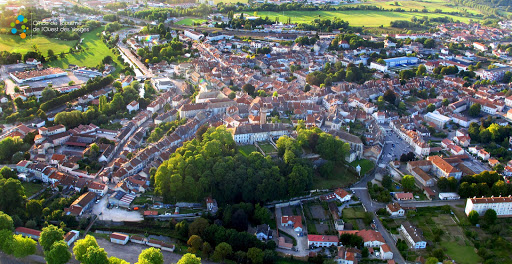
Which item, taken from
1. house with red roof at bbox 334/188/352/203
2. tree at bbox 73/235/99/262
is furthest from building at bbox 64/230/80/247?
house with red roof at bbox 334/188/352/203

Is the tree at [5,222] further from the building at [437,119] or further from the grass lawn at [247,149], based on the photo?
the building at [437,119]

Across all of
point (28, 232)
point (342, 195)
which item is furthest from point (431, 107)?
point (28, 232)

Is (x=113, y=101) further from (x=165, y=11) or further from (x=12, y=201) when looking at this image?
(x=165, y=11)

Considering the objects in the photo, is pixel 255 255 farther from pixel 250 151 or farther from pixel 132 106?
pixel 132 106

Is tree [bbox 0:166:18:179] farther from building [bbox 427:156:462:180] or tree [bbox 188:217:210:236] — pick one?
building [bbox 427:156:462:180]

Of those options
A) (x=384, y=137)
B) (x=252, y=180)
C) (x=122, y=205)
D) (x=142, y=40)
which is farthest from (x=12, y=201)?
(x=142, y=40)

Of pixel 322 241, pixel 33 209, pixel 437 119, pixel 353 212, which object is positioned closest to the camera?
pixel 322 241
